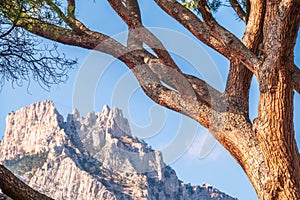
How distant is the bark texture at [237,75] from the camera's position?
3123 mm

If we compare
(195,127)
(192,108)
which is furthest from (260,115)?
(195,127)

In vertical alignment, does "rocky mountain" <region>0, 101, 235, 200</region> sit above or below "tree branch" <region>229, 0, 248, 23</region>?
above

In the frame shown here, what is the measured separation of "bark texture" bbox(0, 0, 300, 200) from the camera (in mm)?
3123

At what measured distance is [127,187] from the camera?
60.1 meters

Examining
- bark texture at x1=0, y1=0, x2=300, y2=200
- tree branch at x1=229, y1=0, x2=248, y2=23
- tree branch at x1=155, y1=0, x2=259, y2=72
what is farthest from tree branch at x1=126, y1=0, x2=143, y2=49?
tree branch at x1=229, y1=0, x2=248, y2=23

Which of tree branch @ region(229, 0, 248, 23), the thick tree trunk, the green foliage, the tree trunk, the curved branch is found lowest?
the tree trunk

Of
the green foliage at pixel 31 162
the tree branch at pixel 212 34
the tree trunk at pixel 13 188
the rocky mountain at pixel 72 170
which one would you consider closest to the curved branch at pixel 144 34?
the tree branch at pixel 212 34

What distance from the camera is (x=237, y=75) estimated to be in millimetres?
3770

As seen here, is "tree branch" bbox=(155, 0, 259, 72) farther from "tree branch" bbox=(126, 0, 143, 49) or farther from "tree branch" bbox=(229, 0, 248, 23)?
"tree branch" bbox=(229, 0, 248, 23)

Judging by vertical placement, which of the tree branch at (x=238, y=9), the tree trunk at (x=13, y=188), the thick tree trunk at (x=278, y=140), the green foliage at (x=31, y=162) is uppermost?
the green foliage at (x=31, y=162)

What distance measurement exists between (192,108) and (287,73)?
31.0 inches

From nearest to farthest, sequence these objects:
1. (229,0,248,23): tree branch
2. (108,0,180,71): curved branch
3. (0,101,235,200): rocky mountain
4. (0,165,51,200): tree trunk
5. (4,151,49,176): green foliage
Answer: (0,165,51,200): tree trunk
(108,0,180,71): curved branch
(229,0,248,23): tree branch
(0,101,235,200): rocky mountain
(4,151,49,176): green foliage

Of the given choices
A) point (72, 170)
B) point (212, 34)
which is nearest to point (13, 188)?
point (212, 34)

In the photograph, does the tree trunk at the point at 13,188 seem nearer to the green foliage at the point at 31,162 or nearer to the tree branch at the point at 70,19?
the tree branch at the point at 70,19
